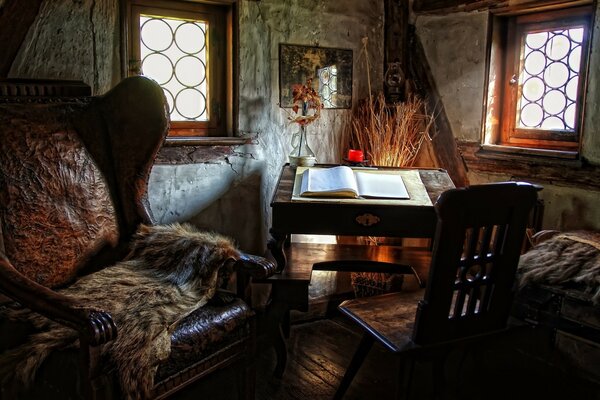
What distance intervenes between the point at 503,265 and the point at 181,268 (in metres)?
1.07

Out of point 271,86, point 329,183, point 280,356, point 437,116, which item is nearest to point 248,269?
point 329,183

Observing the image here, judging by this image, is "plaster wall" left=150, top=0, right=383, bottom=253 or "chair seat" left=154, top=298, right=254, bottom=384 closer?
"chair seat" left=154, top=298, right=254, bottom=384

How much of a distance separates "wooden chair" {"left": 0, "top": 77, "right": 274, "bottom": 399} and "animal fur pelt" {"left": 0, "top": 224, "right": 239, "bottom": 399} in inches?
1.7

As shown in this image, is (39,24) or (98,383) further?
(39,24)

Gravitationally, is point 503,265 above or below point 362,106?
below

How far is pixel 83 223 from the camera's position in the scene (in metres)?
2.08

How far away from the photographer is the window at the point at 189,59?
274 cm

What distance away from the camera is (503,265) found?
1.69 meters

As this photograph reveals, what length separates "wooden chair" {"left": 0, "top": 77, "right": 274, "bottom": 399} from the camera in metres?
1.57

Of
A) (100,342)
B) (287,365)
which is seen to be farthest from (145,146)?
(287,365)

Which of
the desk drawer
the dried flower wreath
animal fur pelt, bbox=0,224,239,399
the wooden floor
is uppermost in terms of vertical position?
the dried flower wreath

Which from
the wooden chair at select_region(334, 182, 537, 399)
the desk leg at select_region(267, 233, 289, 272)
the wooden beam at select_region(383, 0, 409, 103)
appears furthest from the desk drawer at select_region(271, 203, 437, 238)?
the wooden beam at select_region(383, 0, 409, 103)

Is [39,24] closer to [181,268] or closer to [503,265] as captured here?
[181,268]

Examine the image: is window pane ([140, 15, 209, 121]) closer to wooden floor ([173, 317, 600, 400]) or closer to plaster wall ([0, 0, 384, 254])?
plaster wall ([0, 0, 384, 254])
